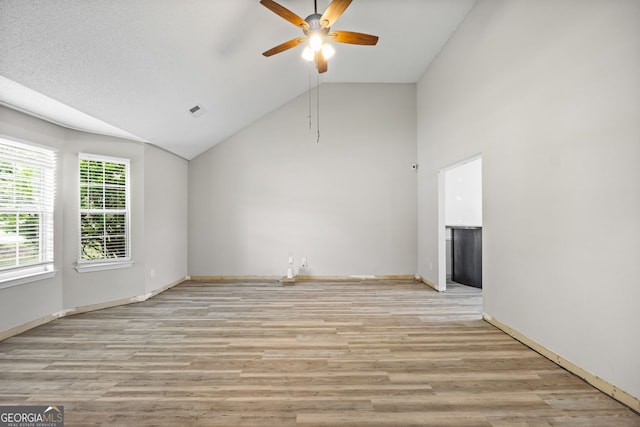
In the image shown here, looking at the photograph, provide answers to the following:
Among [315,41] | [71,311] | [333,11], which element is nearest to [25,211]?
[71,311]

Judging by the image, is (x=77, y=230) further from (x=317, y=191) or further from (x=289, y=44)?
(x=317, y=191)

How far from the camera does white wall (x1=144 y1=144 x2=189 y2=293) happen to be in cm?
465

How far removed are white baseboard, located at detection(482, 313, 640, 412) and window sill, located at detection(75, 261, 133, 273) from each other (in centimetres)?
503

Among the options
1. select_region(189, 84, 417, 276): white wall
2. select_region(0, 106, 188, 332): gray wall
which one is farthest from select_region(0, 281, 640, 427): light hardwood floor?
select_region(189, 84, 417, 276): white wall

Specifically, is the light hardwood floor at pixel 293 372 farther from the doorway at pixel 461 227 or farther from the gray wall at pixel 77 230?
the doorway at pixel 461 227

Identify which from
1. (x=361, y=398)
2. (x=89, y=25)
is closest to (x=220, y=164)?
(x=89, y=25)

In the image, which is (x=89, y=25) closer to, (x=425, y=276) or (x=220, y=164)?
(x=220, y=164)

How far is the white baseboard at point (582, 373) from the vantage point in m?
1.92

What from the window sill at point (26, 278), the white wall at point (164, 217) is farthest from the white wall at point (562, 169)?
the window sill at point (26, 278)

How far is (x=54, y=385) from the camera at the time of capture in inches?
88.3

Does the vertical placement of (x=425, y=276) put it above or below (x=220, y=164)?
below

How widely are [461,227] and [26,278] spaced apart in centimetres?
629

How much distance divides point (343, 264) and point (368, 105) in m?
3.24

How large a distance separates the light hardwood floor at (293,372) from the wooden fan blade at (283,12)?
3006mm
